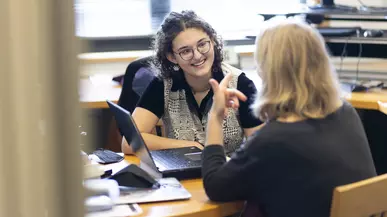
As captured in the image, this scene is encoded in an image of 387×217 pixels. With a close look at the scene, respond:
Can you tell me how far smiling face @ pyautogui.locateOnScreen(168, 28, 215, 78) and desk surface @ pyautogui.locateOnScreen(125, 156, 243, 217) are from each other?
2.15 ft

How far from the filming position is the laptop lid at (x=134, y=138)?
1795mm

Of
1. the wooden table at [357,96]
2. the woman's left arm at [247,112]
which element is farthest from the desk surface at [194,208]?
the woman's left arm at [247,112]

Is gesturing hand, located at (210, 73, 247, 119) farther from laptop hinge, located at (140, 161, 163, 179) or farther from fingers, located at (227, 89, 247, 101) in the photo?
laptop hinge, located at (140, 161, 163, 179)

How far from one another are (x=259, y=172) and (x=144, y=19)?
273cm

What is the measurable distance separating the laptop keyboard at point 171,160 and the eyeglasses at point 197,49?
0.40 meters

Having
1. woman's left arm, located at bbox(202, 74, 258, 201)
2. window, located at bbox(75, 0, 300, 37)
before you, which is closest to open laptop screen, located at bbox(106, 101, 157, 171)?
woman's left arm, located at bbox(202, 74, 258, 201)

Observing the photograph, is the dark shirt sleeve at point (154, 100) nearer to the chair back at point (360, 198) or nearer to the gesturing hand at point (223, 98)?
the gesturing hand at point (223, 98)

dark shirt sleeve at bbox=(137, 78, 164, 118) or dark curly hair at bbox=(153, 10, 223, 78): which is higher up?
dark curly hair at bbox=(153, 10, 223, 78)

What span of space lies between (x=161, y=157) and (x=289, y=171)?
0.56 metres

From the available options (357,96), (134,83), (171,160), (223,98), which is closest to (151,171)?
(171,160)

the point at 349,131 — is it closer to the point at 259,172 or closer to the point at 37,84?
the point at 259,172

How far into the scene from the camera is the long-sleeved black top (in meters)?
1.48

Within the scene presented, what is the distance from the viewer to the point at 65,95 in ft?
1.23

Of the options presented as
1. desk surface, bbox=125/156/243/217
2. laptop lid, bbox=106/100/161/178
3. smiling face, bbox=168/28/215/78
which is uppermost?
smiling face, bbox=168/28/215/78
